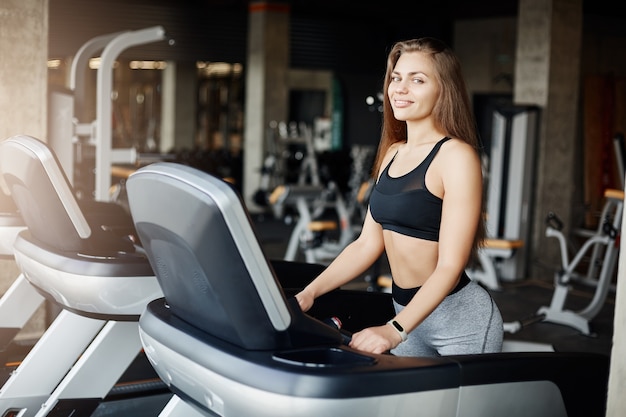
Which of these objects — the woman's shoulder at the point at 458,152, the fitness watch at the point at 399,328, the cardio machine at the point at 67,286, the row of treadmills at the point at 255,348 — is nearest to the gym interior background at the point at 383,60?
the cardio machine at the point at 67,286

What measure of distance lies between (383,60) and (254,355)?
11613mm

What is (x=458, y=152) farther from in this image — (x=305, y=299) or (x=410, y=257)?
(x=305, y=299)

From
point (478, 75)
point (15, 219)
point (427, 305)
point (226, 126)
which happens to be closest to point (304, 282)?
point (427, 305)

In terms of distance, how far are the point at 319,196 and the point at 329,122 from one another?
326 inches

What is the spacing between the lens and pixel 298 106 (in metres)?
15.9

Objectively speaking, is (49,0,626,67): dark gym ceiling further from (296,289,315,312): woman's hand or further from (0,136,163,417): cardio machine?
(296,289,315,312): woman's hand

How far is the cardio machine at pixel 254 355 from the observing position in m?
Answer: 1.49

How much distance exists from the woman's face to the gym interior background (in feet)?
17.3

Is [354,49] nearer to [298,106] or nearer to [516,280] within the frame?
[298,106]

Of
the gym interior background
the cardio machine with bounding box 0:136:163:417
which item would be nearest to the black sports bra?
the cardio machine with bounding box 0:136:163:417

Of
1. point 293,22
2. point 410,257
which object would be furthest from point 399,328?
point 293,22

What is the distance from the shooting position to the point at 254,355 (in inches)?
61.5

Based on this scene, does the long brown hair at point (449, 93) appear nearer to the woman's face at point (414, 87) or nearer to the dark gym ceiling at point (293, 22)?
the woman's face at point (414, 87)

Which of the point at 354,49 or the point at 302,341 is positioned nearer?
the point at 302,341
